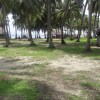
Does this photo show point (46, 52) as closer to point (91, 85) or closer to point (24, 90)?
point (91, 85)

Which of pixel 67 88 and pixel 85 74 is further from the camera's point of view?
pixel 85 74

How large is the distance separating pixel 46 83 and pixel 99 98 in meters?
2.55

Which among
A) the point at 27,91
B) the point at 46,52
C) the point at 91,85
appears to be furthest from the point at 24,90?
the point at 46,52

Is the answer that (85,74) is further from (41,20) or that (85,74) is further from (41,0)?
(41,20)

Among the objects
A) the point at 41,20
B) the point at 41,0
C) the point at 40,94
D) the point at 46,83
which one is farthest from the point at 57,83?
the point at 41,20

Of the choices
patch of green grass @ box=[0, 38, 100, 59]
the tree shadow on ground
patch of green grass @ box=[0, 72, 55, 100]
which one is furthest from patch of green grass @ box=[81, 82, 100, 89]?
patch of green grass @ box=[0, 38, 100, 59]

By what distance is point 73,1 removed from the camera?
59.0 metres

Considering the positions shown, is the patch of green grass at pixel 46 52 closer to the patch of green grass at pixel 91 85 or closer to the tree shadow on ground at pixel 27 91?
the patch of green grass at pixel 91 85

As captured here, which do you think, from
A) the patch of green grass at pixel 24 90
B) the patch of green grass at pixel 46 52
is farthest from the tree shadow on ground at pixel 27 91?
the patch of green grass at pixel 46 52

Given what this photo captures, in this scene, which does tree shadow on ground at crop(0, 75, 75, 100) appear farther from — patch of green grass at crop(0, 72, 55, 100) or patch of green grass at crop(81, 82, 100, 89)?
patch of green grass at crop(81, 82, 100, 89)

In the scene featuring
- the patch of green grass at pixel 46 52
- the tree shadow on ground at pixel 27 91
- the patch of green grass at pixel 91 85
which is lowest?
the patch of green grass at pixel 91 85

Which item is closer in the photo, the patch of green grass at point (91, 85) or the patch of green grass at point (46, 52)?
the patch of green grass at point (91, 85)

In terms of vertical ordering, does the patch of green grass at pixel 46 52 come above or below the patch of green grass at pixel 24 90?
above

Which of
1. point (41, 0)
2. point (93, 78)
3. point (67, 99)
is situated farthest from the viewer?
point (41, 0)
